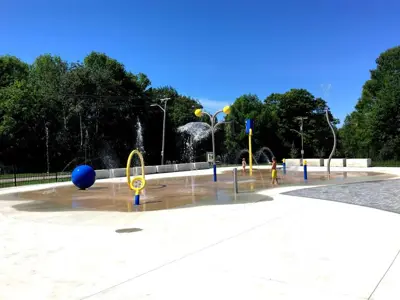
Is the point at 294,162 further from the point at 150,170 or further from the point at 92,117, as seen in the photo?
the point at 92,117

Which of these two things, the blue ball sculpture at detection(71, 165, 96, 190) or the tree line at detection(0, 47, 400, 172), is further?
the tree line at detection(0, 47, 400, 172)

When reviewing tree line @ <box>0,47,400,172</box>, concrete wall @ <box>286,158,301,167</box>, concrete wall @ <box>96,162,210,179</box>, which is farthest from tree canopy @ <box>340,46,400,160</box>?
concrete wall @ <box>96,162,210,179</box>

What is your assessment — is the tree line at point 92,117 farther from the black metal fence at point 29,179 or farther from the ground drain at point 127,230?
the ground drain at point 127,230

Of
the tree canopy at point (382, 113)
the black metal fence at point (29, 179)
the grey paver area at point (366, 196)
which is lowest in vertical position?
the grey paver area at point (366, 196)

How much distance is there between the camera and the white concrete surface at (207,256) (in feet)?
16.1

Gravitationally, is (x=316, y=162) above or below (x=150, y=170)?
above

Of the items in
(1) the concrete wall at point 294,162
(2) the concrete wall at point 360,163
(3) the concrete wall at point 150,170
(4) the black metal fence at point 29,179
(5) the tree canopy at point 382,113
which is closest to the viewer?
(4) the black metal fence at point 29,179

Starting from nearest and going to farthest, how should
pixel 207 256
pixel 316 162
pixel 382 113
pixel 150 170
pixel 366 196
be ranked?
pixel 207 256, pixel 366 196, pixel 150 170, pixel 316 162, pixel 382 113

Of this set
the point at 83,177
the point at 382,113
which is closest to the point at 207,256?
the point at 83,177

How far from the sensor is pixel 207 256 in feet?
21.0

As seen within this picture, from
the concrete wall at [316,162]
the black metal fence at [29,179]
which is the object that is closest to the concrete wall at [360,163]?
the concrete wall at [316,162]

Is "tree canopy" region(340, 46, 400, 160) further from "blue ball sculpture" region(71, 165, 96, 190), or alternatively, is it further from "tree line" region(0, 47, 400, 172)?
"blue ball sculpture" region(71, 165, 96, 190)

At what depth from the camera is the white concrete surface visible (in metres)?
4.91

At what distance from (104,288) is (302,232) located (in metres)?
4.61
